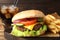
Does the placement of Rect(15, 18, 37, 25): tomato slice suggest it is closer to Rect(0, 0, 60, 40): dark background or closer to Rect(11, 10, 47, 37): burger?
Rect(11, 10, 47, 37): burger

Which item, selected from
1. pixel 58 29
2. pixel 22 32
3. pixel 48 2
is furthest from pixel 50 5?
pixel 22 32

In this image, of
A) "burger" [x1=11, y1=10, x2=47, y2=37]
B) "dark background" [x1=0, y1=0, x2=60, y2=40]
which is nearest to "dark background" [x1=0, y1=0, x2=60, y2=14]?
"dark background" [x1=0, y1=0, x2=60, y2=40]

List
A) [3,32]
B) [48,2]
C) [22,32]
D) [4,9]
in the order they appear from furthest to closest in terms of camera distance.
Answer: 1. [48,2]
2. [4,9]
3. [3,32]
4. [22,32]

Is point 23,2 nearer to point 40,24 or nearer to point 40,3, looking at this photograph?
point 40,3

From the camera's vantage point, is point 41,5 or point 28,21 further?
point 41,5

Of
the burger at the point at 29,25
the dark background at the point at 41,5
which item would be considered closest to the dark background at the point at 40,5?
the dark background at the point at 41,5

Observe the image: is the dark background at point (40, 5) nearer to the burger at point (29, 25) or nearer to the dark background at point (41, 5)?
the dark background at point (41, 5)

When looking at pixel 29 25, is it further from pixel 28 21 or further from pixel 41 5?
pixel 41 5

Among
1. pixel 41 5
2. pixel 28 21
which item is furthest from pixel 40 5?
pixel 28 21
